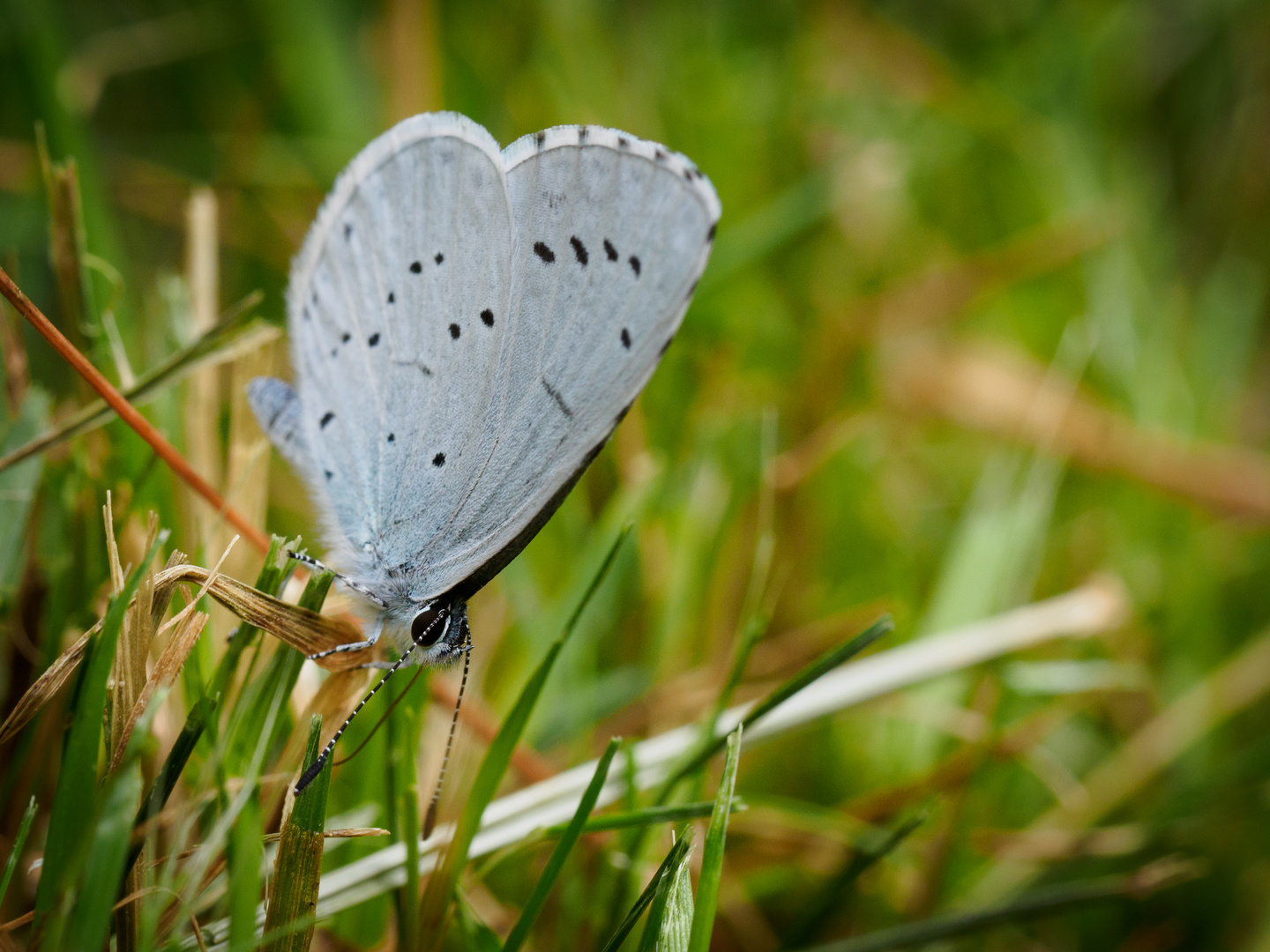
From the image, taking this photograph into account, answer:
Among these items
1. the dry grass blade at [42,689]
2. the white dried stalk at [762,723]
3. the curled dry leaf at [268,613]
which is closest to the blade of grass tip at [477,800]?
the white dried stalk at [762,723]

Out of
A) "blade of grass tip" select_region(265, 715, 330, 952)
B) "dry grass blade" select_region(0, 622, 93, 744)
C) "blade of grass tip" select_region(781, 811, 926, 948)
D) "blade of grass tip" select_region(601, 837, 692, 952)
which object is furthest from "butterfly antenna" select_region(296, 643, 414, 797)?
"blade of grass tip" select_region(781, 811, 926, 948)

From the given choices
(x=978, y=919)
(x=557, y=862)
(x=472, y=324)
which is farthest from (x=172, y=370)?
(x=978, y=919)

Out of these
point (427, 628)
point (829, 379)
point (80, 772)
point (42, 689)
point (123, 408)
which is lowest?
point (80, 772)

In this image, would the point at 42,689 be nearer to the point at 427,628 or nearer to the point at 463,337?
the point at 427,628

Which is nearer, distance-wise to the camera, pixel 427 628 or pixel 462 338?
pixel 427 628

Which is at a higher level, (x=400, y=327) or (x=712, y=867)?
(x=400, y=327)
